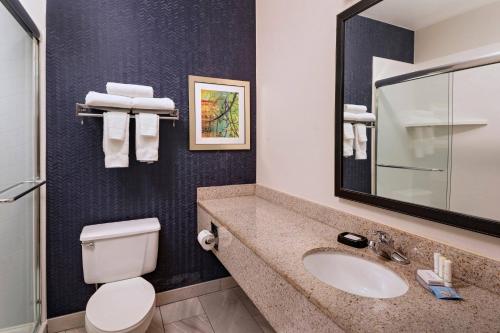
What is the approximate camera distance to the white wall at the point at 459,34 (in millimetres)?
799

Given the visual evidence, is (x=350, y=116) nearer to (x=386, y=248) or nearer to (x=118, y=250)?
(x=386, y=248)

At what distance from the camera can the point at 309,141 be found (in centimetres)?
162

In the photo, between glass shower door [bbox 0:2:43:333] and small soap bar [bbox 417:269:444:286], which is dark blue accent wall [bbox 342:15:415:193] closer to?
small soap bar [bbox 417:269:444:286]

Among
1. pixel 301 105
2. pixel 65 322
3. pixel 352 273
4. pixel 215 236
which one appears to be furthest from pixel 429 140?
pixel 65 322

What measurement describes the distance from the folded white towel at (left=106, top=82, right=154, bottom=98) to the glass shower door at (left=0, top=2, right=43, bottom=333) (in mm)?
449

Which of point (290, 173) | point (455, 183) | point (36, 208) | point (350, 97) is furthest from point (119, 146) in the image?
point (455, 183)

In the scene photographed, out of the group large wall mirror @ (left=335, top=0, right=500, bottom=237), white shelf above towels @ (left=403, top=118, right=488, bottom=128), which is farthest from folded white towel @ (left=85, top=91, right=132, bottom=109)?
white shelf above towels @ (left=403, top=118, right=488, bottom=128)

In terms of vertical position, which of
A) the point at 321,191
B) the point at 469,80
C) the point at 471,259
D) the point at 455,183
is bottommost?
the point at 471,259

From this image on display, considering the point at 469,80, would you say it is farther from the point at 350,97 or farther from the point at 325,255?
the point at 325,255

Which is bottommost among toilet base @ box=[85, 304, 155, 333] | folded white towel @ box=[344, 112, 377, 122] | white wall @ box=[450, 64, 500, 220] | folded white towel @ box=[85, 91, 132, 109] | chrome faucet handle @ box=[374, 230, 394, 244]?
toilet base @ box=[85, 304, 155, 333]

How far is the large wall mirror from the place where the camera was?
32.3 inches

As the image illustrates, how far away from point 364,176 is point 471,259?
0.52 metres

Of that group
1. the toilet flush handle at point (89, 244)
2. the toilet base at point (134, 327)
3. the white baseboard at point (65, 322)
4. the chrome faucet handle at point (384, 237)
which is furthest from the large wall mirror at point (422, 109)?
the white baseboard at point (65, 322)

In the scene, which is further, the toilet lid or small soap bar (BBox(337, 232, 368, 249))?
the toilet lid
